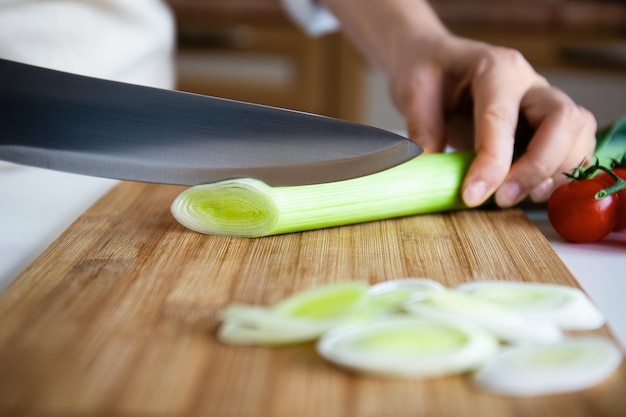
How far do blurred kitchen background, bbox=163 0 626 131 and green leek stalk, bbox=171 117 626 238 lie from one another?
2.26m

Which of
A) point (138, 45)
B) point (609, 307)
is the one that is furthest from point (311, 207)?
point (138, 45)

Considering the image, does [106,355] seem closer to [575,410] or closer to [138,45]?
[575,410]

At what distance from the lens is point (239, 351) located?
81 cm

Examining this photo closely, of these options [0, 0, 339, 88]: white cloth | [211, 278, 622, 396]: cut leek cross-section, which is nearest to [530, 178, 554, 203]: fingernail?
[211, 278, 622, 396]: cut leek cross-section

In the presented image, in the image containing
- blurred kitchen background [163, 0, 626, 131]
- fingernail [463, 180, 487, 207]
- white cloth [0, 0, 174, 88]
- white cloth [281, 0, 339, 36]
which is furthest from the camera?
blurred kitchen background [163, 0, 626, 131]

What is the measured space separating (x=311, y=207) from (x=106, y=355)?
0.47 m

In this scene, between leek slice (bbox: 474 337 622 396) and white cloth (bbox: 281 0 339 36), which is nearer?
leek slice (bbox: 474 337 622 396)

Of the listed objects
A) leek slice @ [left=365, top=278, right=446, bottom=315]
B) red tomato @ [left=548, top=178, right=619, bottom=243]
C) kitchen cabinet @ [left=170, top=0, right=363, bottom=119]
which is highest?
leek slice @ [left=365, top=278, right=446, bottom=315]

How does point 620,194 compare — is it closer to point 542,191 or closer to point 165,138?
point 542,191

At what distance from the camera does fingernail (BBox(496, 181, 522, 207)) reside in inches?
52.6

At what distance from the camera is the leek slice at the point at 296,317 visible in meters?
0.81

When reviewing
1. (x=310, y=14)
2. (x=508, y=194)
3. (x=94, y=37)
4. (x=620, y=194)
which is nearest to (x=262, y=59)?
(x=310, y=14)

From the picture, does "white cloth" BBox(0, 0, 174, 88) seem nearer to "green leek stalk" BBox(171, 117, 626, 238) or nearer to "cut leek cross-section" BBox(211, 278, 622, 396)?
"green leek stalk" BBox(171, 117, 626, 238)

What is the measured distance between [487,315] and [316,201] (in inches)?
17.3
